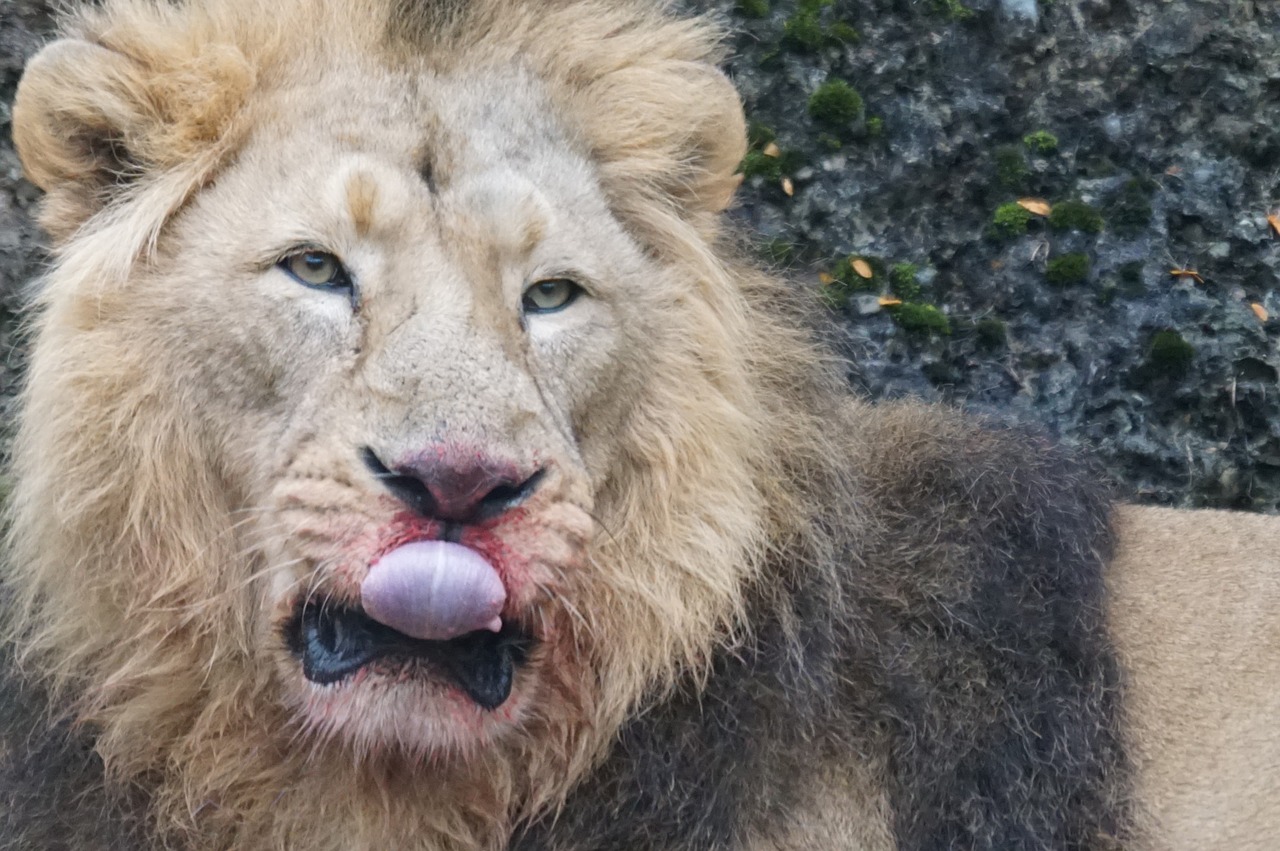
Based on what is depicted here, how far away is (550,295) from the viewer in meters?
2.66

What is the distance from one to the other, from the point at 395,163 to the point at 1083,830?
2121mm

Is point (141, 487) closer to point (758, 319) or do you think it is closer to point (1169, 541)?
point (758, 319)

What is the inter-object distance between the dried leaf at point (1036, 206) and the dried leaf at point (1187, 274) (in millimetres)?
515

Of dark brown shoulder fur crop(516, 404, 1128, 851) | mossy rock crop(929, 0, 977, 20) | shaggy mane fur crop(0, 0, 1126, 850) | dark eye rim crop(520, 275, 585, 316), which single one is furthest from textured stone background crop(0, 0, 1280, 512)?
dark eye rim crop(520, 275, 585, 316)

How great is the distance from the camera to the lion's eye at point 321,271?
253 cm

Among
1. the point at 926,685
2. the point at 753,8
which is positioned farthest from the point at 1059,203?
the point at 926,685

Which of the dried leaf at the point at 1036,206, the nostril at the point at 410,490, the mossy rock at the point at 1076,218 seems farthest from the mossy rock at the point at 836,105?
the nostril at the point at 410,490

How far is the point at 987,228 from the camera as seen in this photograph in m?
5.20

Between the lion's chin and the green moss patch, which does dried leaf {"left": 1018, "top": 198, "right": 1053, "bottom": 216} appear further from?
the lion's chin

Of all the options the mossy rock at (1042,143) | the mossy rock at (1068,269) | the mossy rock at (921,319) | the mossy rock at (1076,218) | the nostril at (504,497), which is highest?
the nostril at (504,497)

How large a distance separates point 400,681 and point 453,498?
0.37 metres

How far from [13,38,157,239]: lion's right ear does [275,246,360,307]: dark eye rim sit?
1.49ft

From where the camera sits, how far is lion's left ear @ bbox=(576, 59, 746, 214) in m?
2.94

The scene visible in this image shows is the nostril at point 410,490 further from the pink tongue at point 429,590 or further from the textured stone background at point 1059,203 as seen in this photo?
the textured stone background at point 1059,203
